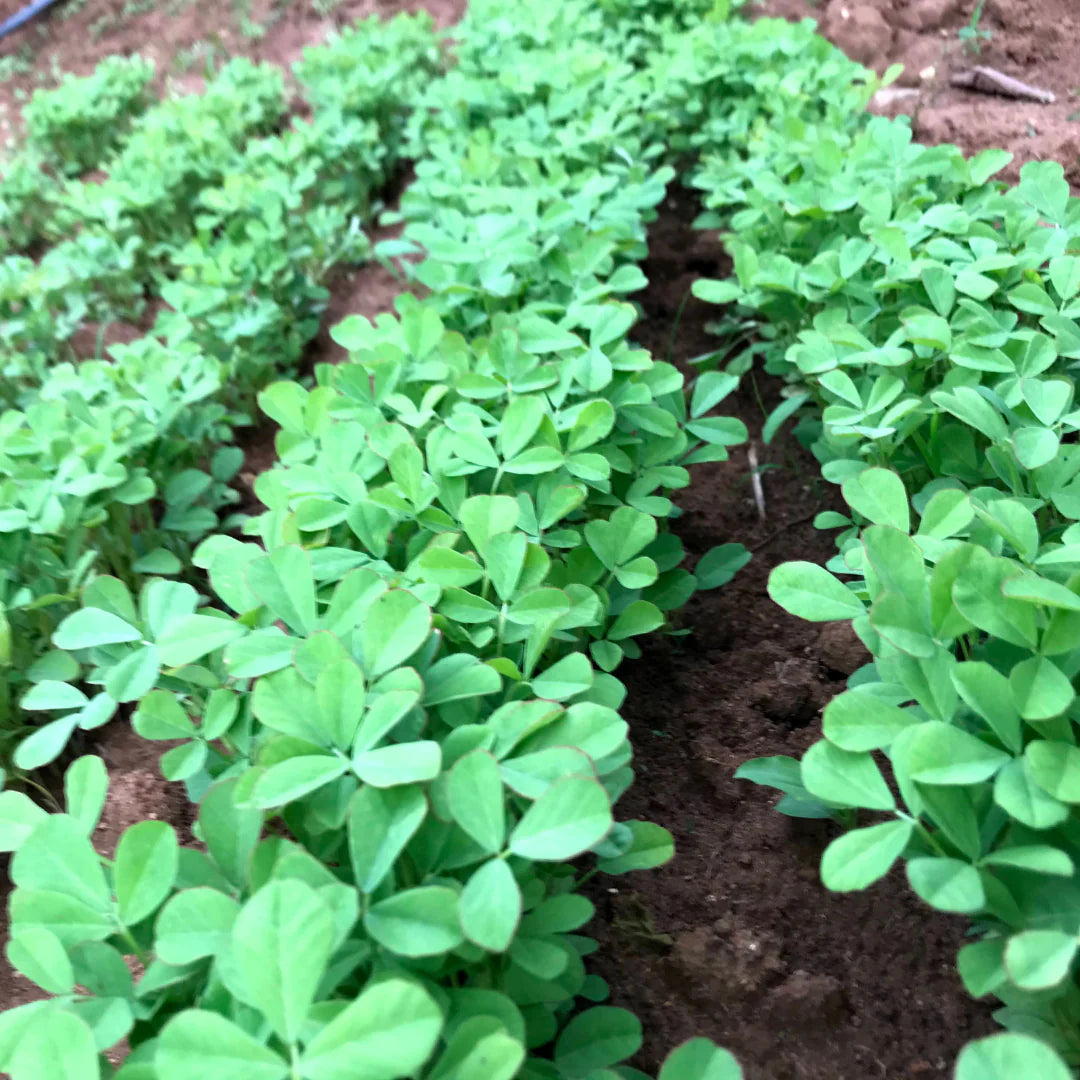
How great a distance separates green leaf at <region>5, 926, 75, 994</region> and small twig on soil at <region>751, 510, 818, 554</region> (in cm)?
127

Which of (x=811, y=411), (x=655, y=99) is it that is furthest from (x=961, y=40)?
(x=811, y=411)

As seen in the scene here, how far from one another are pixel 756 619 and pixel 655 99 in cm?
163

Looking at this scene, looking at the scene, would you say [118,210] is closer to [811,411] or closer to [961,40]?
[811,411]

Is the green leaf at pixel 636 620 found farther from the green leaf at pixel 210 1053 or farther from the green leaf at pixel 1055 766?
the green leaf at pixel 210 1053

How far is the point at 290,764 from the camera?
765 mm

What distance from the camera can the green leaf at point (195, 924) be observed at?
690mm

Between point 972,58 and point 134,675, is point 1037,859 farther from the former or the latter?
point 972,58

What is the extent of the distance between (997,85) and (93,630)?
268 centimetres

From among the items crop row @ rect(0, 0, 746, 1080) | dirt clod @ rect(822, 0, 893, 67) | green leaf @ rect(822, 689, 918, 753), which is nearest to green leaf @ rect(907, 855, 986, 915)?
green leaf @ rect(822, 689, 918, 753)

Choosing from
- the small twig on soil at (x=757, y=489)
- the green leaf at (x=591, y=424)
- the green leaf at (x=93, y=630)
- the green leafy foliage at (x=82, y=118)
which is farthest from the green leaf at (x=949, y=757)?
the green leafy foliage at (x=82, y=118)

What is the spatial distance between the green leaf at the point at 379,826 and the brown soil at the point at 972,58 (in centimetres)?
199

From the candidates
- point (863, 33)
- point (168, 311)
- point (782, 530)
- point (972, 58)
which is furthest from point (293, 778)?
point (863, 33)

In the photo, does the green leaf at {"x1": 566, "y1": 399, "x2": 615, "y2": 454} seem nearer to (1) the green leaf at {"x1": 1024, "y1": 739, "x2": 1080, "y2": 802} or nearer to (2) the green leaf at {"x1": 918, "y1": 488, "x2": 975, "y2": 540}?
(2) the green leaf at {"x1": 918, "y1": 488, "x2": 975, "y2": 540}

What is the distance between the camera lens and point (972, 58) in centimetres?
258
